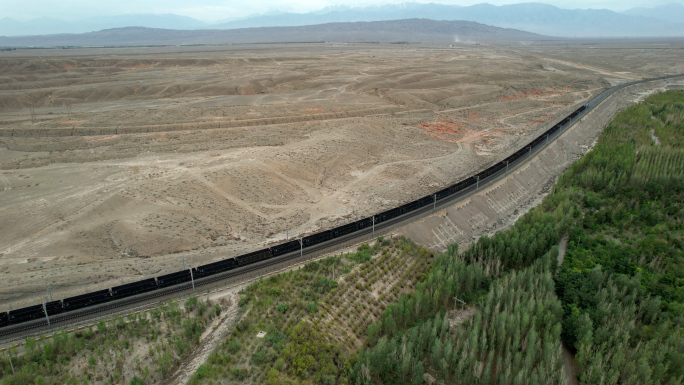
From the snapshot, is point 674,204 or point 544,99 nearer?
point 674,204

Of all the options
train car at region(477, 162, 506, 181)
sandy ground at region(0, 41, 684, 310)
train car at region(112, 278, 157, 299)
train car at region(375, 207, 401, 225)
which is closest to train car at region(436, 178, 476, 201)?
train car at region(477, 162, 506, 181)

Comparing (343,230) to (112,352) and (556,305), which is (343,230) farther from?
(112,352)

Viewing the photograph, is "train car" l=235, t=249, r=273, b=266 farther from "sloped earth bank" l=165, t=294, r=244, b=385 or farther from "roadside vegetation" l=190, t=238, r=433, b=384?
"sloped earth bank" l=165, t=294, r=244, b=385

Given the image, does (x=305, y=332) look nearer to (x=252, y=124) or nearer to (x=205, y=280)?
(x=205, y=280)

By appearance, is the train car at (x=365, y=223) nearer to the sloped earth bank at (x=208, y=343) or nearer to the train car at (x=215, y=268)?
the train car at (x=215, y=268)

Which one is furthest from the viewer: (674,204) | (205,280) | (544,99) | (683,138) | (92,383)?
(544,99)

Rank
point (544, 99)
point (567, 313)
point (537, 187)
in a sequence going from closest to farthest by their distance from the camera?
point (567, 313) < point (537, 187) < point (544, 99)

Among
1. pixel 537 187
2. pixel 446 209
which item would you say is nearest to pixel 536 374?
pixel 446 209
